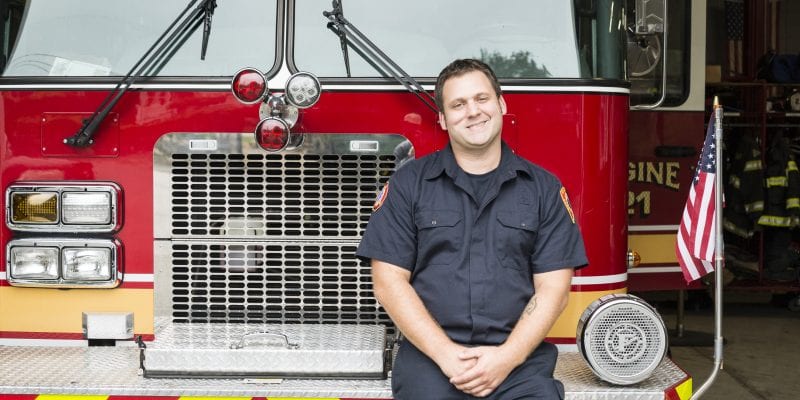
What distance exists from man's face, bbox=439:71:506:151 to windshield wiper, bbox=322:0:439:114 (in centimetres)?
55

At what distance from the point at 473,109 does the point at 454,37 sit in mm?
756

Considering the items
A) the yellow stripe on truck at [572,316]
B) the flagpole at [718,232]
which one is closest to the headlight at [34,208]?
the yellow stripe on truck at [572,316]

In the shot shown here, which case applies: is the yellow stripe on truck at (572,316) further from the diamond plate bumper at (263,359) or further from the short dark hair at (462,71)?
the short dark hair at (462,71)

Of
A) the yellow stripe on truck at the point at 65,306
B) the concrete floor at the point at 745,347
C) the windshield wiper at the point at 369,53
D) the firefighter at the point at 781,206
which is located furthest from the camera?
the firefighter at the point at 781,206

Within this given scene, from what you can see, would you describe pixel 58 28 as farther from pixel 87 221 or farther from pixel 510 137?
pixel 510 137

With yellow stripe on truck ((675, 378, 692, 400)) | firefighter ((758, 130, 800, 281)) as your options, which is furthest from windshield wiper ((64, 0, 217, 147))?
firefighter ((758, 130, 800, 281))

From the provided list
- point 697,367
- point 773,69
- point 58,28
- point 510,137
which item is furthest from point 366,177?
point 773,69

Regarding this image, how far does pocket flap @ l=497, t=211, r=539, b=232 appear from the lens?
290 cm

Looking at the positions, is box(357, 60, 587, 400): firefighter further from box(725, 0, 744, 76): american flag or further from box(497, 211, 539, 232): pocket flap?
box(725, 0, 744, 76): american flag

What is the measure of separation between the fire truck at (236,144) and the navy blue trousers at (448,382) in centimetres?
57

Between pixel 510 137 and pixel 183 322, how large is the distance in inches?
53.0

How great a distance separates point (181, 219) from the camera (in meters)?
3.55

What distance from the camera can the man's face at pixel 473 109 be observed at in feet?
9.44

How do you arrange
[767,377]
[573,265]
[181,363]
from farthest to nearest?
[767,377] → [181,363] → [573,265]
